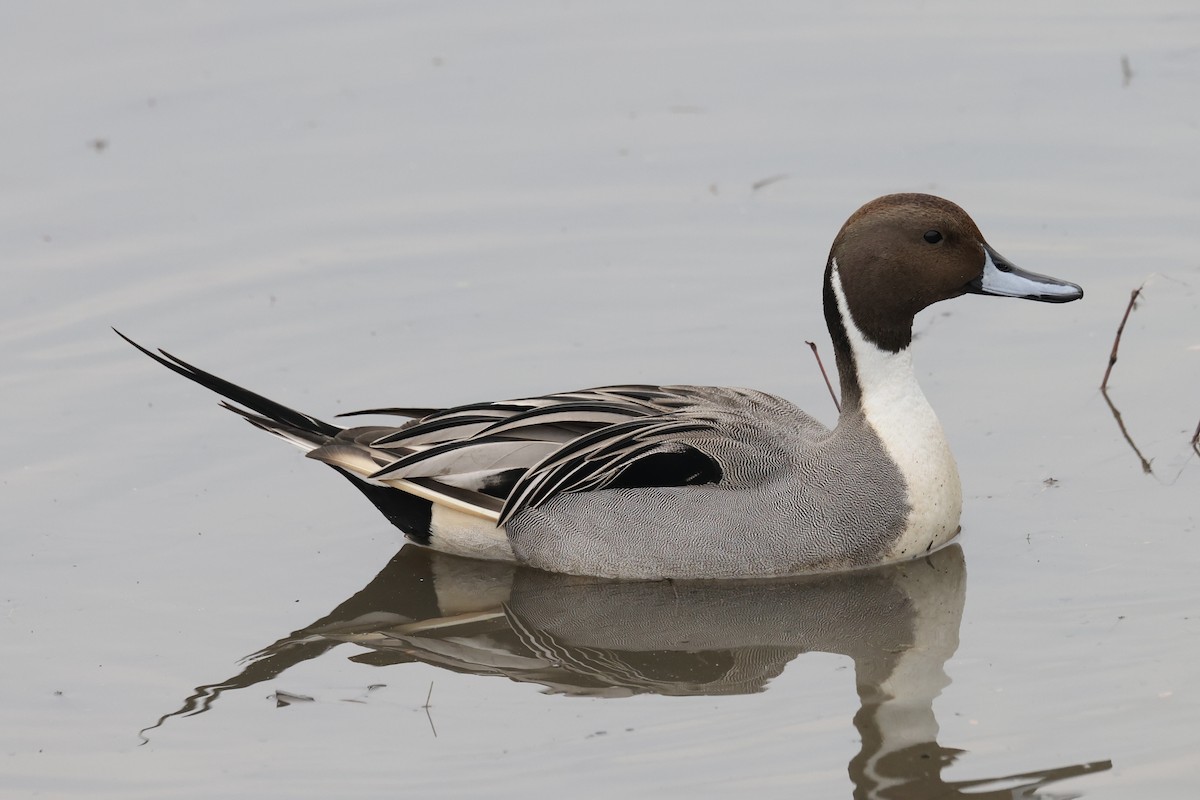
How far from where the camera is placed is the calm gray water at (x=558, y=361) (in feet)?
20.2

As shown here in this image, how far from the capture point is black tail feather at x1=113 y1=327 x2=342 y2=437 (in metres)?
7.24

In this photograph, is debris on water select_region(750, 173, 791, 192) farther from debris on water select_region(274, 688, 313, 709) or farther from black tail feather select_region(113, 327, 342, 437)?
debris on water select_region(274, 688, 313, 709)

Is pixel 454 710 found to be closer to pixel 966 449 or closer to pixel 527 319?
pixel 966 449

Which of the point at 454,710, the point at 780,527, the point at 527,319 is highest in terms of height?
the point at 527,319

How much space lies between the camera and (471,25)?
501 inches

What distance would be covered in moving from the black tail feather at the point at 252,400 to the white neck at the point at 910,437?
2.15 meters

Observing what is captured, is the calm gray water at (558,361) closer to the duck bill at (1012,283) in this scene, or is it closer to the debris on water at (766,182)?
the debris on water at (766,182)

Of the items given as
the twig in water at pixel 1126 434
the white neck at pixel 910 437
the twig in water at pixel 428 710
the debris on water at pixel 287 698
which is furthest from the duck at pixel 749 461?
the debris on water at pixel 287 698

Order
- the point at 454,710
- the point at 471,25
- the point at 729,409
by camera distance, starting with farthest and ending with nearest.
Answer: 1. the point at 471,25
2. the point at 729,409
3. the point at 454,710

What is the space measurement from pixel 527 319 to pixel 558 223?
3.56 ft

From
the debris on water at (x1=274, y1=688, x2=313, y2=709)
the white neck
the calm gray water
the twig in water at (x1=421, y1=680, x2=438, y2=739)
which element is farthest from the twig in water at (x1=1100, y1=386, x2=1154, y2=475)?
the debris on water at (x1=274, y1=688, x2=313, y2=709)

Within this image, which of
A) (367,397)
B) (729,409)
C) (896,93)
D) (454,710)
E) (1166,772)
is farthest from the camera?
(896,93)

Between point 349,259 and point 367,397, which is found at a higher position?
point 349,259

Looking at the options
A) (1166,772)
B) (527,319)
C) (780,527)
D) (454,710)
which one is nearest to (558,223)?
(527,319)
